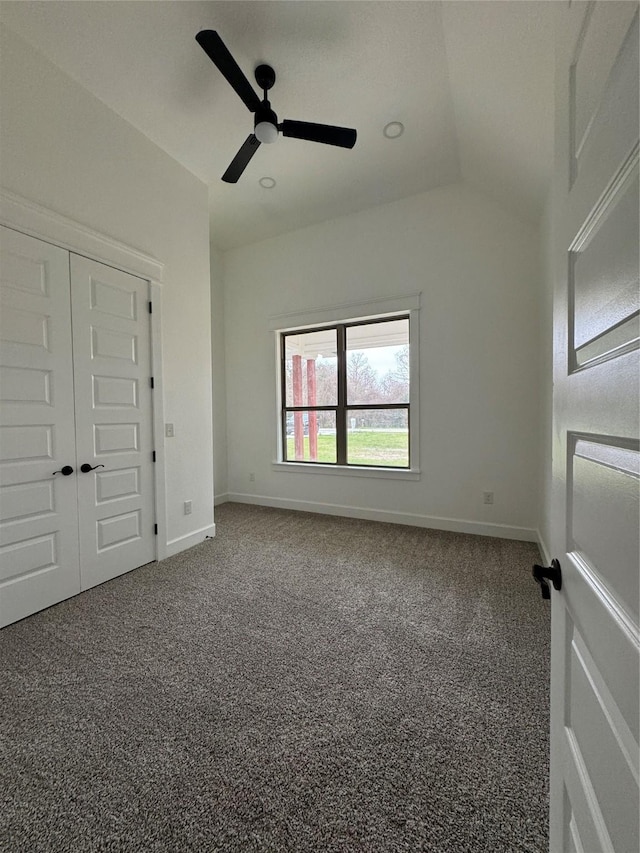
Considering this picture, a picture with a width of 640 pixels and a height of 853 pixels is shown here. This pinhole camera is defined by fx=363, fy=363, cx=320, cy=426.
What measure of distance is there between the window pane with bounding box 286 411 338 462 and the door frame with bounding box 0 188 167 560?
6.43ft

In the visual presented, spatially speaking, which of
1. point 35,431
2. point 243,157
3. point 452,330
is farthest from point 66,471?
point 452,330

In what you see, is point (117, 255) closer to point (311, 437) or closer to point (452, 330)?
point (311, 437)

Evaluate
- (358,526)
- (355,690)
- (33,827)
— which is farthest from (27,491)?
(358,526)

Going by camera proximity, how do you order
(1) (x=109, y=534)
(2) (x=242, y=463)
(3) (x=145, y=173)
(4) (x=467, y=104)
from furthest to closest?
(2) (x=242, y=463), (3) (x=145, y=173), (1) (x=109, y=534), (4) (x=467, y=104)

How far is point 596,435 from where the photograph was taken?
607 millimetres

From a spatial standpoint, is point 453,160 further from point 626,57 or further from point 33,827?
point 33,827

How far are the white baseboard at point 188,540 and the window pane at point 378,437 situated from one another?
1762 millimetres

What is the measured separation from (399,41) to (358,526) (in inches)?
149

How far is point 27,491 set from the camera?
7.29ft

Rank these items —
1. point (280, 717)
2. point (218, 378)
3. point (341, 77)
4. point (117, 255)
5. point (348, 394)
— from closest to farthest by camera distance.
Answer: point (280, 717)
point (341, 77)
point (117, 255)
point (348, 394)
point (218, 378)

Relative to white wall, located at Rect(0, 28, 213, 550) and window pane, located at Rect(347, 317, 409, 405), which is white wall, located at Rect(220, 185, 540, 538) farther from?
white wall, located at Rect(0, 28, 213, 550)

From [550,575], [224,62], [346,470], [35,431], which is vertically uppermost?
[224,62]

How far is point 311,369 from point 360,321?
2.86 ft

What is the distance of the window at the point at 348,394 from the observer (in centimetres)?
408
